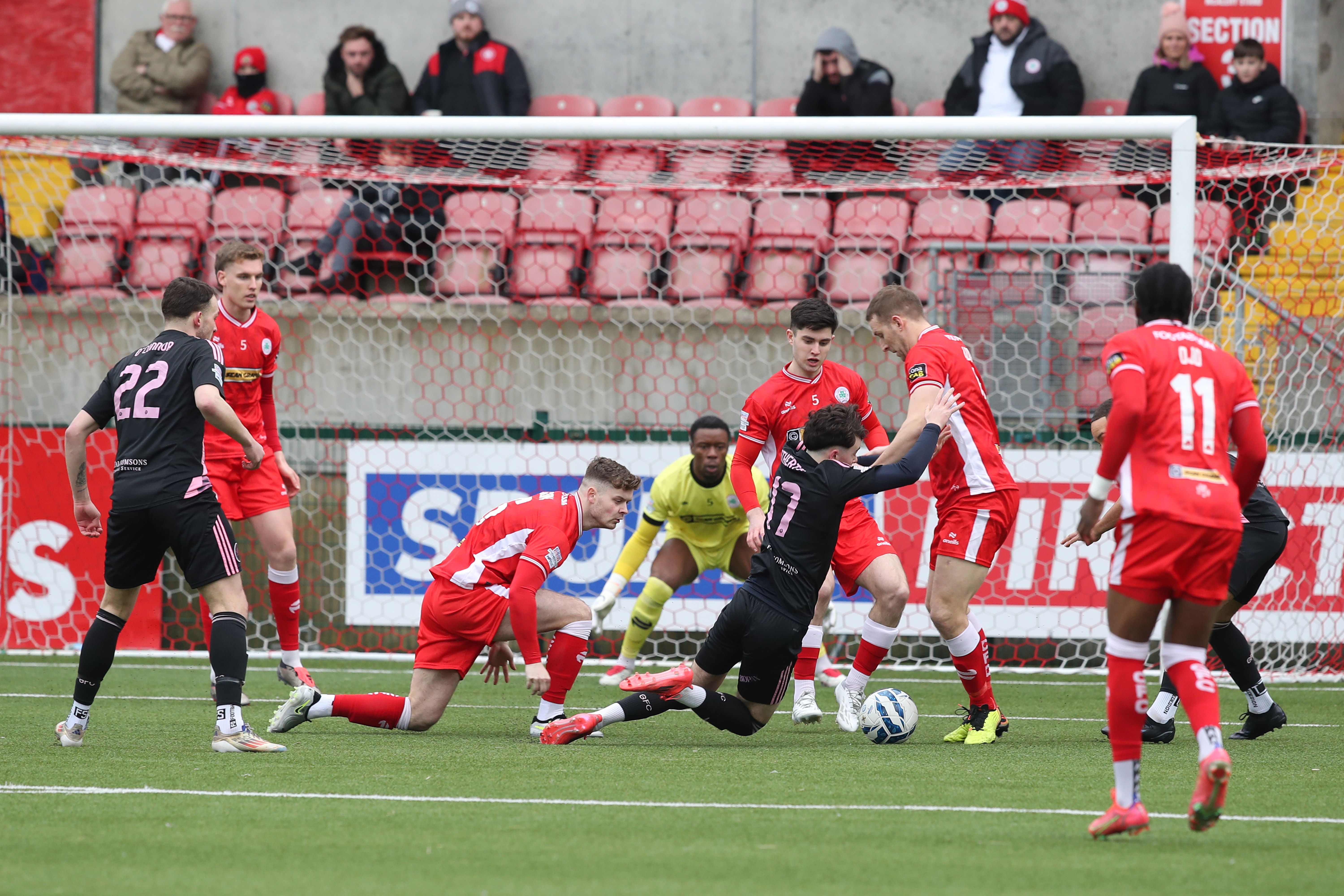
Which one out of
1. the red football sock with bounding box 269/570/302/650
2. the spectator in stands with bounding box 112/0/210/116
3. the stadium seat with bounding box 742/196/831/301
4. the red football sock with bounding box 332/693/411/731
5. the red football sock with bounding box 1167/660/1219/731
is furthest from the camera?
the spectator in stands with bounding box 112/0/210/116

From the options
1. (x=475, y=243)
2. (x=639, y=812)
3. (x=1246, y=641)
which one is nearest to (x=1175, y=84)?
(x=475, y=243)

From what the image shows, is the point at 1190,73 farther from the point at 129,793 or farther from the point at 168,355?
the point at 129,793

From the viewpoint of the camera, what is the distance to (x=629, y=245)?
12.6 metres

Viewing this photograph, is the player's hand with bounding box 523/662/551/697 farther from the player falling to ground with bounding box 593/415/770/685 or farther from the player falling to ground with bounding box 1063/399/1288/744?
the player falling to ground with bounding box 593/415/770/685

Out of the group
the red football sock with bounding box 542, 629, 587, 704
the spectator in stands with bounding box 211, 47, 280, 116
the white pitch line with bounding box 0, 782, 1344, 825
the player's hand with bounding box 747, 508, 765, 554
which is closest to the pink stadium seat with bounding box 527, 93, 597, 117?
the spectator in stands with bounding box 211, 47, 280, 116

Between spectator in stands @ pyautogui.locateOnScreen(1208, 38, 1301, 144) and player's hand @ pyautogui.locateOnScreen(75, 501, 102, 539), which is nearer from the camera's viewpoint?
player's hand @ pyautogui.locateOnScreen(75, 501, 102, 539)

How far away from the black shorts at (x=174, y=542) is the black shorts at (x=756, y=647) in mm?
2137

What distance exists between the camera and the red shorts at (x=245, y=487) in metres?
8.28

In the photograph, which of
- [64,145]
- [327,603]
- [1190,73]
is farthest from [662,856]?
[1190,73]

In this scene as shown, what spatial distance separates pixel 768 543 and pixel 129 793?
113 inches

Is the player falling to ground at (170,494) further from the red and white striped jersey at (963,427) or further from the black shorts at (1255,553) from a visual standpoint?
the black shorts at (1255,553)

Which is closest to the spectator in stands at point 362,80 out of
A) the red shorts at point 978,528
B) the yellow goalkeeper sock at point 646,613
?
the yellow goalkeeper sock at point 646,613

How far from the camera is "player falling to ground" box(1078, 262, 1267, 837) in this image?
181 inches

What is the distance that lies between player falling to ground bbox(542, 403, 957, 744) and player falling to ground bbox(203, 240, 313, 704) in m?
2.38
